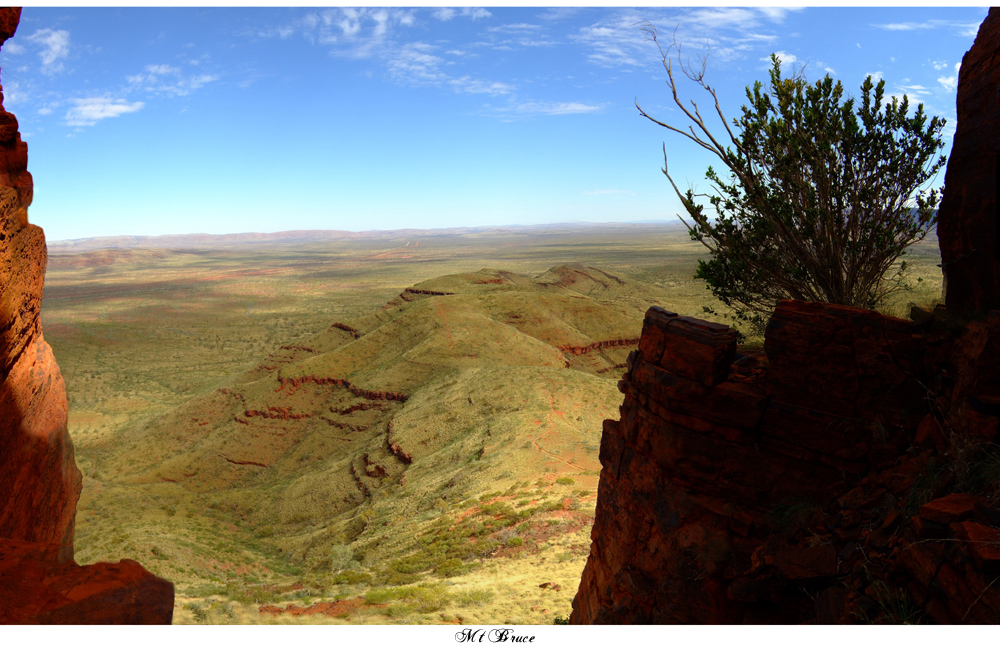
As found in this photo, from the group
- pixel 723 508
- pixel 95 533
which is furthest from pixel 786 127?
pixel 95 533

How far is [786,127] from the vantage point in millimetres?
9367

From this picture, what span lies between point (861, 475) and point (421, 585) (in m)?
11.5

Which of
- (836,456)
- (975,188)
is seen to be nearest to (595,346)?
(836,456)

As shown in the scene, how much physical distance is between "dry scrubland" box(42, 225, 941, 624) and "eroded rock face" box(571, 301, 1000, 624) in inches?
94.1

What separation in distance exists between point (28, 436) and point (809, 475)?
1082cm

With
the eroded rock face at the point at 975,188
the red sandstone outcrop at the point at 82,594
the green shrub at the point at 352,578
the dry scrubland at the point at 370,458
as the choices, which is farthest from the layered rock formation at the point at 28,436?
the eroded rock face at the point at 975,188

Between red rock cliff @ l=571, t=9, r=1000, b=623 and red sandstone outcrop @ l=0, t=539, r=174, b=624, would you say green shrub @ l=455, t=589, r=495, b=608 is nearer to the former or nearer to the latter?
red rock cliff @ l=571, t=9, r=1000, b=623

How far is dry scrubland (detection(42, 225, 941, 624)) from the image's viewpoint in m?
15.0

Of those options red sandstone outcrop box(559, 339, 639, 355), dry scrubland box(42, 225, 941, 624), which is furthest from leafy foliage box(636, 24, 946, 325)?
red sandstone outcrop box(559, 339, 639, 355)

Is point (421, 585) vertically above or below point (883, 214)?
below

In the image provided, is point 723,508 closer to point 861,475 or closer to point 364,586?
point 861,475

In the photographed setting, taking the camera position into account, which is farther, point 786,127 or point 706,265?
point 706,265

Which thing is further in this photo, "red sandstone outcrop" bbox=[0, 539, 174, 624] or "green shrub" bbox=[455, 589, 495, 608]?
"green shrub" bbox=[455, 589, 495, 608]

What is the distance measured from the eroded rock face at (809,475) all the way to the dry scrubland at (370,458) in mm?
2390
